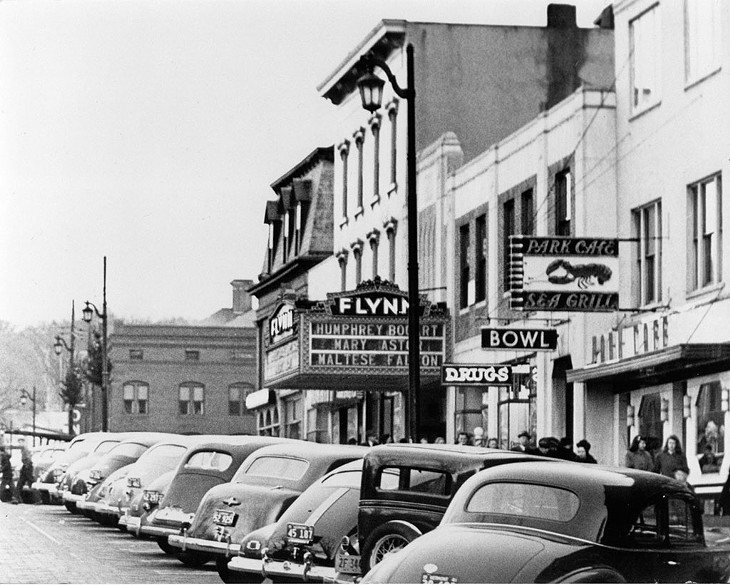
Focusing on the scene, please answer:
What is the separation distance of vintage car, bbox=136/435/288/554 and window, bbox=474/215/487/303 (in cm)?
1639

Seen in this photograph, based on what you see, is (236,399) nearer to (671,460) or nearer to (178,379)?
(178,379)

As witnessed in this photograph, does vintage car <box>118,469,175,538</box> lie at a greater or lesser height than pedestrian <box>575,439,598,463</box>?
lesser

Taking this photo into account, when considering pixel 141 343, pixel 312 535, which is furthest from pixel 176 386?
pixel 312 535

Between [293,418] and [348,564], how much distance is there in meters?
47.7

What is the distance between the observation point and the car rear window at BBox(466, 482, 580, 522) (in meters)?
11.7

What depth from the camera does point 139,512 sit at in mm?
23859

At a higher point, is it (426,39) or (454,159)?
(426,39)

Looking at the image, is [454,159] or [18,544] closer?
[18,544]

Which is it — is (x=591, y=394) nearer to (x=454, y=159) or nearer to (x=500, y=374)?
(x=500, y=374)

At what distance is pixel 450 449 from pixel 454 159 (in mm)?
26490

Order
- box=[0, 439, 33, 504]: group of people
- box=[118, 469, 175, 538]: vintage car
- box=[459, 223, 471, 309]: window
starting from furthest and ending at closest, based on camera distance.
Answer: box=[0, 439, 33, 504]: group of people, box=[459, 223, 471, 309]: window, box=[118, 469, 175, 538]: vintage car

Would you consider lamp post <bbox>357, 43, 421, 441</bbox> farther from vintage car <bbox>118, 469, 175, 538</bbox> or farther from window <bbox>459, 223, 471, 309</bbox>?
window <bbox>459, 223, 471, 309</bbox>

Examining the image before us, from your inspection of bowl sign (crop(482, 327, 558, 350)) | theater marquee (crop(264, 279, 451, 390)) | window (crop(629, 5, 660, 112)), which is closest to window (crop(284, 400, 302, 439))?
theater marquee (crop(264, 279, 451, 390))

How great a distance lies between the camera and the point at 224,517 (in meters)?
18.7
